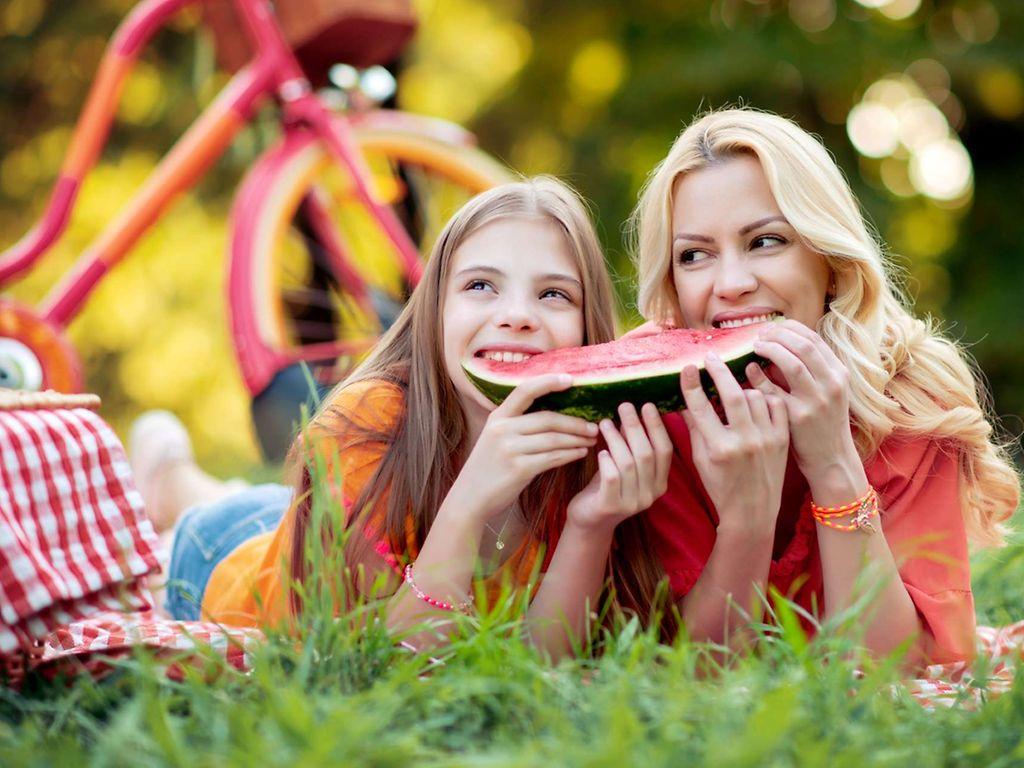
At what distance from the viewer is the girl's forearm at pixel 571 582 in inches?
88.7

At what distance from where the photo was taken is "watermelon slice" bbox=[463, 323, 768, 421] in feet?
7.15

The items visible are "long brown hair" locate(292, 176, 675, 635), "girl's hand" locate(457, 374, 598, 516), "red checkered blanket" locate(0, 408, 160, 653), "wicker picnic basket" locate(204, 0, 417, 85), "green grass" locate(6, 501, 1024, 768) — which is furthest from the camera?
"wicker picnic basket" locate(204, 0, 417, 85)

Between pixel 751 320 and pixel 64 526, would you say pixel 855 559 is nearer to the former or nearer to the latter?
pixel 751 320

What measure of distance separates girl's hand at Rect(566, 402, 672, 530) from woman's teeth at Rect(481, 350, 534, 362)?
30 cm

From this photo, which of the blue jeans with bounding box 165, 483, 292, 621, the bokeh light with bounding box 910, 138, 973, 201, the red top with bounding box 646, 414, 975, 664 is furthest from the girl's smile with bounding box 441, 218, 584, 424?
the bokeh light with bounding box 910, 138, 973, 201

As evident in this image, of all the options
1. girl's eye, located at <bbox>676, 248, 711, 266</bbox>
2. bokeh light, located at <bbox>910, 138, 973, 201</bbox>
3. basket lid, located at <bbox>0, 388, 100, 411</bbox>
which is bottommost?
basket lid, located at <bbox>0, 388, 100, 411</bbox>

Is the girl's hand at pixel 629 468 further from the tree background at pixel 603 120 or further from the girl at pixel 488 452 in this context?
the tree background at pixel 603 120

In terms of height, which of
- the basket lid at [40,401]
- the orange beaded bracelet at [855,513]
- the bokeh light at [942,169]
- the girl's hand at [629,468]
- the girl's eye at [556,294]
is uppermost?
the bokeh light at [942,169]

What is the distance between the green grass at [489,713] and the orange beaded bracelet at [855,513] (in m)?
0.33

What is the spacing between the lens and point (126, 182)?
33.5 feet

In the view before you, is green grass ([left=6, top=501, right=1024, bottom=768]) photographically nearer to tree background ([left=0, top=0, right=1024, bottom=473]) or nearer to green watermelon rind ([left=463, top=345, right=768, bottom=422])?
green watermelon rind ([left=463, top=345, right=768, bottom=422])

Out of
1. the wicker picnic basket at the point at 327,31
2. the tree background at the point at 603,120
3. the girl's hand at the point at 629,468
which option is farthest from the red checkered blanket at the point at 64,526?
the tree background at the point at 603,120

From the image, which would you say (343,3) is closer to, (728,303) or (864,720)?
(728,303)

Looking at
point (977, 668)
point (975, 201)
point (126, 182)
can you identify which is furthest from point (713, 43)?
point (977, 668)
